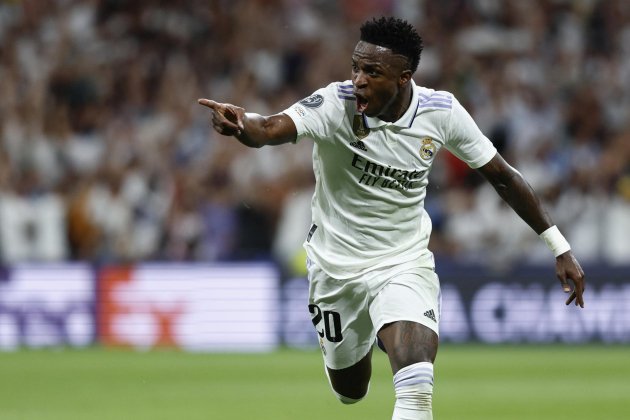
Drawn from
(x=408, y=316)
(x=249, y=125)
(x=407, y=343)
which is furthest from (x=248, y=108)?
(x=249, y=125)

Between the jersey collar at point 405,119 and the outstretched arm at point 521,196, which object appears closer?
the jersey collar at point 405,119

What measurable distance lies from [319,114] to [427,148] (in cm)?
Result: 66

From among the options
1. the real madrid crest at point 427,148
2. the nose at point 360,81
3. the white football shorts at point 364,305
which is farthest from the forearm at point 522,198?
the nose at point 360,81

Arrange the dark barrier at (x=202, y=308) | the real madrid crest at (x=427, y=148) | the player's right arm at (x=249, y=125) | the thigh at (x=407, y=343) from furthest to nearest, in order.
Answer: the dark barrier at (x=202, y=308) → the real madrid crest at (x=427, y=148) → the thigh at (x=407, y=343) → the player's right arm at (x=249, y=125)

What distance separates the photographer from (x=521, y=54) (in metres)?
18.9

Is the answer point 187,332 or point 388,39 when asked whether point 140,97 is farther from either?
point 388,39

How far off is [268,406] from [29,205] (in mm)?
6398

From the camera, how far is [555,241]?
739 cm

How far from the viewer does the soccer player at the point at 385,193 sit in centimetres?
689

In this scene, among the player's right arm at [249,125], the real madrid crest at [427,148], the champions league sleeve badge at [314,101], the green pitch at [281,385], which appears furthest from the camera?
the green pitch at [281,385]

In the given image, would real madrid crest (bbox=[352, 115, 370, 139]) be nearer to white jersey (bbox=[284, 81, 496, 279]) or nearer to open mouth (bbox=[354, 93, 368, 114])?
white jersey (bbox=[284, 81, 496, 279])

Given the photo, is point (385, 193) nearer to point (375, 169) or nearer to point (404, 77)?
point (375, 169)

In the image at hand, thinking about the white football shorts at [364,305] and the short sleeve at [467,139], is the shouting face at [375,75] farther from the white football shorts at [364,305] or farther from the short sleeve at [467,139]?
the white football shorts at [364,305]

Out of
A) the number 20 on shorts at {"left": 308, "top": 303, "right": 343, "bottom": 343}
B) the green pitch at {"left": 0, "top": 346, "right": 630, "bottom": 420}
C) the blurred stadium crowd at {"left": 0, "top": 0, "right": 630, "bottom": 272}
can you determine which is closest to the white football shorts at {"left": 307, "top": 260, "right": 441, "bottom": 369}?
the number 20 on shorts at {"left": 308, "top": 303, "right": 343, "bottom": 343}
